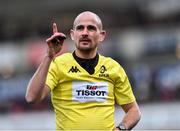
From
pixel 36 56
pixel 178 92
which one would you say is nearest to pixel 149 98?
pixel 178 92

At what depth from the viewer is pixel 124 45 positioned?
31750 millimetres

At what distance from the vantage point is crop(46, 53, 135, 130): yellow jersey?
7375 millimetres

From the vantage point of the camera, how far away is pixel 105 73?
7.51 metres

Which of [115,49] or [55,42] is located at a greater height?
[55,42]

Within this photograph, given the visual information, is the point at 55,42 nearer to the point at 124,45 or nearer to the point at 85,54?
the point at 85,54

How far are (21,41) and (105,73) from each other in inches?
970

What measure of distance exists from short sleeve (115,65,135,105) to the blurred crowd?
13518 millimetres

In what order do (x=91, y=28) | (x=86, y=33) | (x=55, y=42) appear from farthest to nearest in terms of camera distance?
1. (x=91, y=28)
2. (x=86, y=33)
3. (x=55, y=42)

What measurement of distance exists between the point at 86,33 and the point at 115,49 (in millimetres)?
23045

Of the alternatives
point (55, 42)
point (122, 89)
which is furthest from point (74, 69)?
point (55, 42)

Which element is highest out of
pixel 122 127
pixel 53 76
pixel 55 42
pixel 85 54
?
pixel 55 42

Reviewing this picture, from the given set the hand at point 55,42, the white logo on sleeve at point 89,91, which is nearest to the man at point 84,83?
the white logo on sleeve at point 89,91

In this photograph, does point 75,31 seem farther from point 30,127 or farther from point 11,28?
point 11,28

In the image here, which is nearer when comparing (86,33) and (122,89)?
(86,33)
